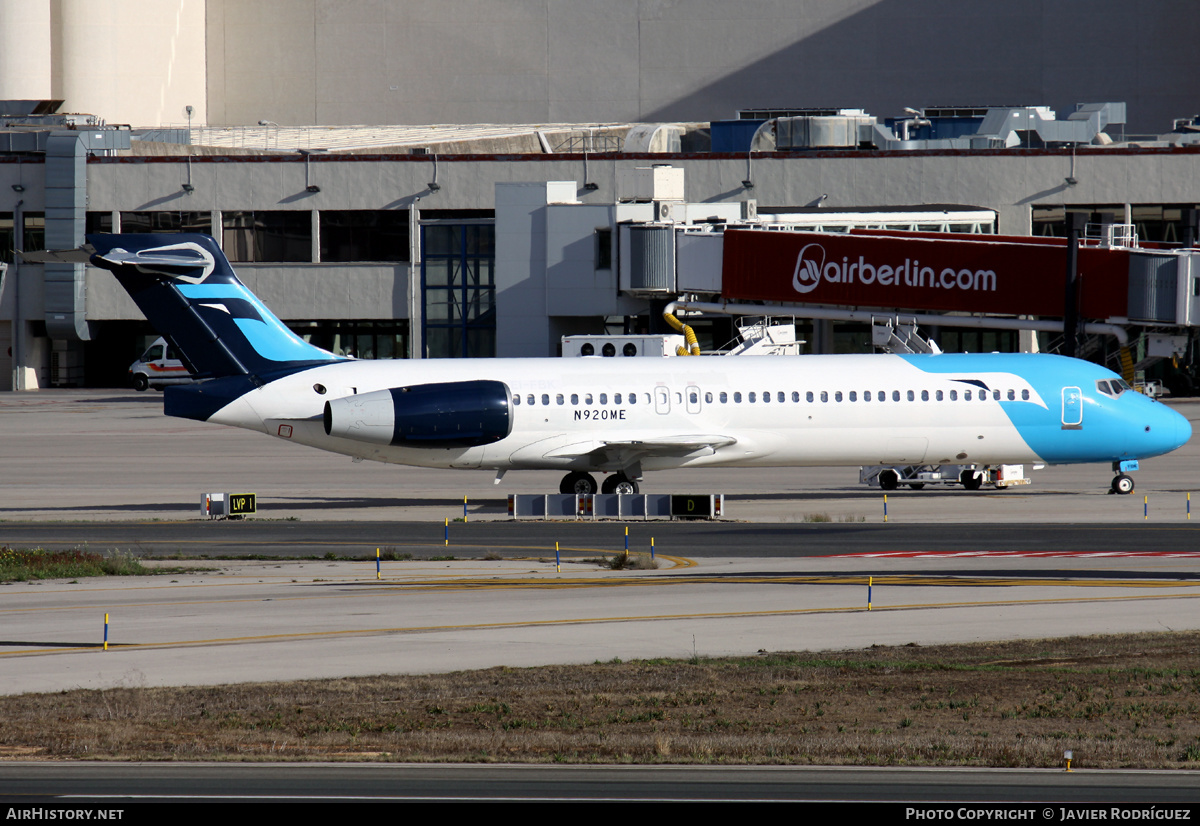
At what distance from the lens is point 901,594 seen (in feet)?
Result: 77.7

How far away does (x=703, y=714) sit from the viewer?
15.9m

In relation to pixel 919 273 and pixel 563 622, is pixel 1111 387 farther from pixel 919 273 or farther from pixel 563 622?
pixel 919 273

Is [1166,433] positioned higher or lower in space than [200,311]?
lower

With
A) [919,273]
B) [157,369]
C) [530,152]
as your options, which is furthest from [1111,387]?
[157,369]

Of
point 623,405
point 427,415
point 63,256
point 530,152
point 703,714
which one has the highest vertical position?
point 530,152

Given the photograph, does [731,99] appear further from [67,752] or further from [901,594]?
[67,752]

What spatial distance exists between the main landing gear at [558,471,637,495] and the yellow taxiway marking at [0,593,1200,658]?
16505mm

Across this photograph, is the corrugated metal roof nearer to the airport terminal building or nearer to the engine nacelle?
the airport terminal building

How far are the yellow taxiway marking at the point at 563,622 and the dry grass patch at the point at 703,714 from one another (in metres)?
2.93

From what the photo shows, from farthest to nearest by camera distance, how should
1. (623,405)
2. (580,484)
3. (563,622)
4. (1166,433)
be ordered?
(580,484)
(1166,433)
(623,405)
(563,622)

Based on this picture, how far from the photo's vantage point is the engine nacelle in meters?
37.0

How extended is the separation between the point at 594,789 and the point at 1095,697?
6.81 m

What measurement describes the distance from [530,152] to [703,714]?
249ft

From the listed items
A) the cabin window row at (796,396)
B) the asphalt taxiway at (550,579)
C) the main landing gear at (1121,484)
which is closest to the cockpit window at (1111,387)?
the cabin window row at (796,396)
